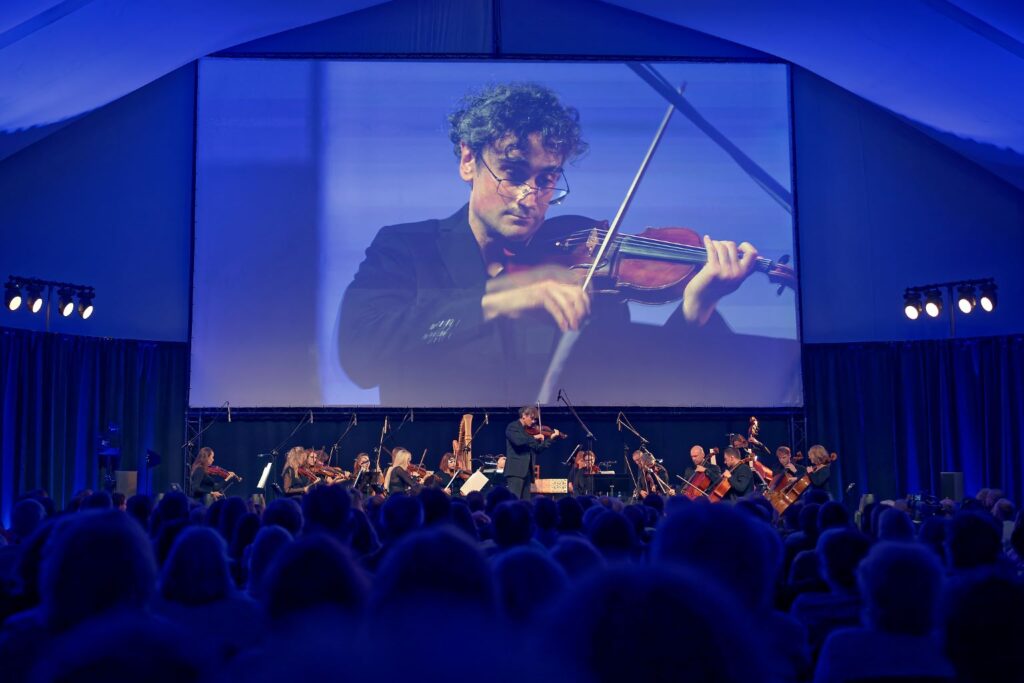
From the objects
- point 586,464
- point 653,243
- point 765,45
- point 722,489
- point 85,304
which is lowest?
point 722,489

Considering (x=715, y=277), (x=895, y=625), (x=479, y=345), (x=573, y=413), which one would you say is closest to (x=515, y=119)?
(x=479, y=345)

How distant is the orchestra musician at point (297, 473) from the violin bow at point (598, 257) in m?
3.33

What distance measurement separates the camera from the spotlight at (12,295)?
40.5 ft

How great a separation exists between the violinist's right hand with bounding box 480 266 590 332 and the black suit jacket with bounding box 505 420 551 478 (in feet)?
7.37

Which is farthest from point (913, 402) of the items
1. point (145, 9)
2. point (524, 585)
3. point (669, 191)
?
point (524, 585)

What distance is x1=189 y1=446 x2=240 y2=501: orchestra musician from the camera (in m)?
13.7

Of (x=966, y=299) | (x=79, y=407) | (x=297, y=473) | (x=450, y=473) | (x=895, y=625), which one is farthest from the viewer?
(x=450, y=473)

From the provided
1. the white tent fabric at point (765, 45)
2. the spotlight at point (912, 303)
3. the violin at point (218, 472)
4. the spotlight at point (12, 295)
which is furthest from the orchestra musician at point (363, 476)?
the spotlight at point (912, 303)

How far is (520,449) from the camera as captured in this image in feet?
43.7

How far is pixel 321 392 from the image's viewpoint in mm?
14922

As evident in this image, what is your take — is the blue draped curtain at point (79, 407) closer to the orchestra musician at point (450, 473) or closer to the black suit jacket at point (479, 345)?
the black suit jacket at point (479, 345)

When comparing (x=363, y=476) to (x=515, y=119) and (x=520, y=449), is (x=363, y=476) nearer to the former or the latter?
(x=520, y=449)

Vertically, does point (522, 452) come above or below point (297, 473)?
above

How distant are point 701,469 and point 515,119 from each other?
5695 millimetres
